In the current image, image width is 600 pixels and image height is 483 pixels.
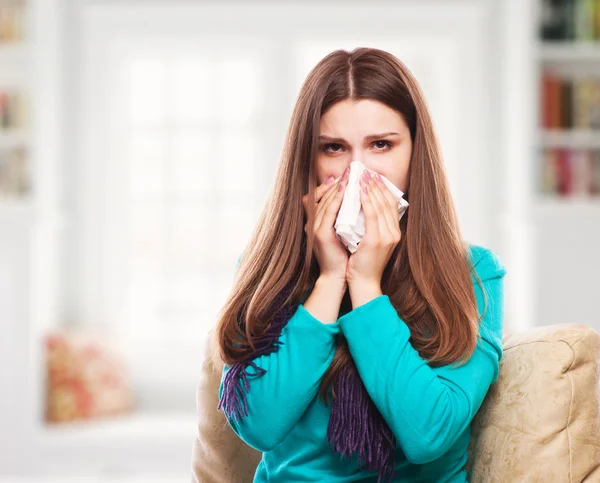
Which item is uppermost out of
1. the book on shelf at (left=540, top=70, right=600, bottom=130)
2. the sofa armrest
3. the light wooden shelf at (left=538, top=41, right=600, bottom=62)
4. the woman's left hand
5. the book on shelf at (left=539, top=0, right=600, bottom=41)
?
the book on shelf at (left=539, top=0, right=600, bottom=41)

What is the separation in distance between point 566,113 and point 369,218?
8.89ft

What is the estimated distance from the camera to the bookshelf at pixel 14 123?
3688mm

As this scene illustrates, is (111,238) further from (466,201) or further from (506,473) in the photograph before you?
(506,473)

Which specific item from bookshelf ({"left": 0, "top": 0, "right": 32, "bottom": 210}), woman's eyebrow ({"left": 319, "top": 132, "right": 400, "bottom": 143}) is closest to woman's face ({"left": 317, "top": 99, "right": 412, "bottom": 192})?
woman's eyebrow ({"left": 319, "top": 132, "right": 400, "bottom": 143})

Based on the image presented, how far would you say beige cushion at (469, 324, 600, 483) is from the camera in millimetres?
1195

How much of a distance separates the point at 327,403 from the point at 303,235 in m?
0.28

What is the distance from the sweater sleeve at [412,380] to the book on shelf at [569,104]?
266 cm

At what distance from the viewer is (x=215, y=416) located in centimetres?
149

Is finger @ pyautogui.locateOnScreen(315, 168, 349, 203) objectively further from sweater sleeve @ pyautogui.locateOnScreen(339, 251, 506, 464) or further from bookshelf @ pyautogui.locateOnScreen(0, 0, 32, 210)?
bookshelf @ pyautogui.locateOnScreen(0, 0, 32, 210)

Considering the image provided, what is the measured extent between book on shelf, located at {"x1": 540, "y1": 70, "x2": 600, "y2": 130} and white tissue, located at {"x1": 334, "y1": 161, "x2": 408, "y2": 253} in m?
2.62

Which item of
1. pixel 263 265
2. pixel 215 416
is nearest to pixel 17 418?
pixel 215 416

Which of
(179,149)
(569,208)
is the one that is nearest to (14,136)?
(179,149)

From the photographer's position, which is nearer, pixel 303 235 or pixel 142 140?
pixel 303 235

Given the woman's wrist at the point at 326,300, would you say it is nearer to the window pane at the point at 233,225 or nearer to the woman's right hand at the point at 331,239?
the woman's right hand at the point at 331,239
